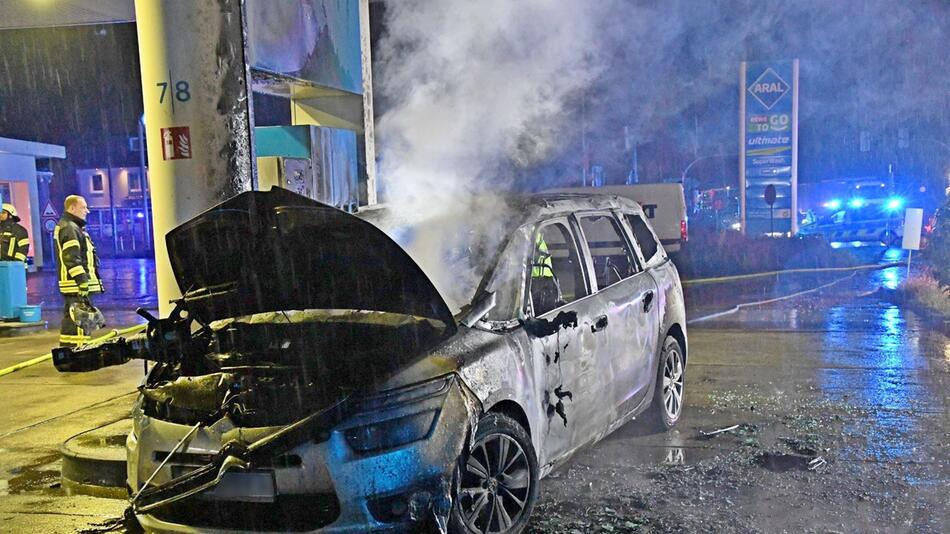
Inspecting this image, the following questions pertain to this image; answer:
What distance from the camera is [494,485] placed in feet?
12.7

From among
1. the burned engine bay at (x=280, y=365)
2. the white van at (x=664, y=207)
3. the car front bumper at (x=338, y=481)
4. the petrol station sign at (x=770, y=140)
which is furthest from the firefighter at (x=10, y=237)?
the petrol station sign at (x=770, y=140)

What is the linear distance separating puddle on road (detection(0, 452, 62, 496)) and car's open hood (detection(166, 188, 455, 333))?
1932 mm

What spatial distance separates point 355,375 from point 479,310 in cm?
73

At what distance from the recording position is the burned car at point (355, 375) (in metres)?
3.41

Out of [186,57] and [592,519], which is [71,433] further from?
[592,519]

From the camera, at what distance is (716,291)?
1500 cm

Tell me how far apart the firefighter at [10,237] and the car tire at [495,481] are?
1201cm

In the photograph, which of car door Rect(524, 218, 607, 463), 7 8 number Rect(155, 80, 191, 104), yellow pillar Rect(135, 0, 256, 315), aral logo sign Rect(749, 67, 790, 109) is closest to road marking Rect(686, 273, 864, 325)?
car door Rect(524, 218, 607, 463)

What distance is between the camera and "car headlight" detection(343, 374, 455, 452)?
3398 millimetres

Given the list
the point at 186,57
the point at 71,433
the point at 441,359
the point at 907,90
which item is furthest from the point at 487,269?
the point at 907,90

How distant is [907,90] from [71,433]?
127 ft

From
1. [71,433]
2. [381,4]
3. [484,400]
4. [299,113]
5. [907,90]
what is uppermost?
[907,90]

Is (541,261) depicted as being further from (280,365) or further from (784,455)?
(784,455)

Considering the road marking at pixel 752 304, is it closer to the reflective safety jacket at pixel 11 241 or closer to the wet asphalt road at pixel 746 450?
the wet asphalt road at pixel 746 450
